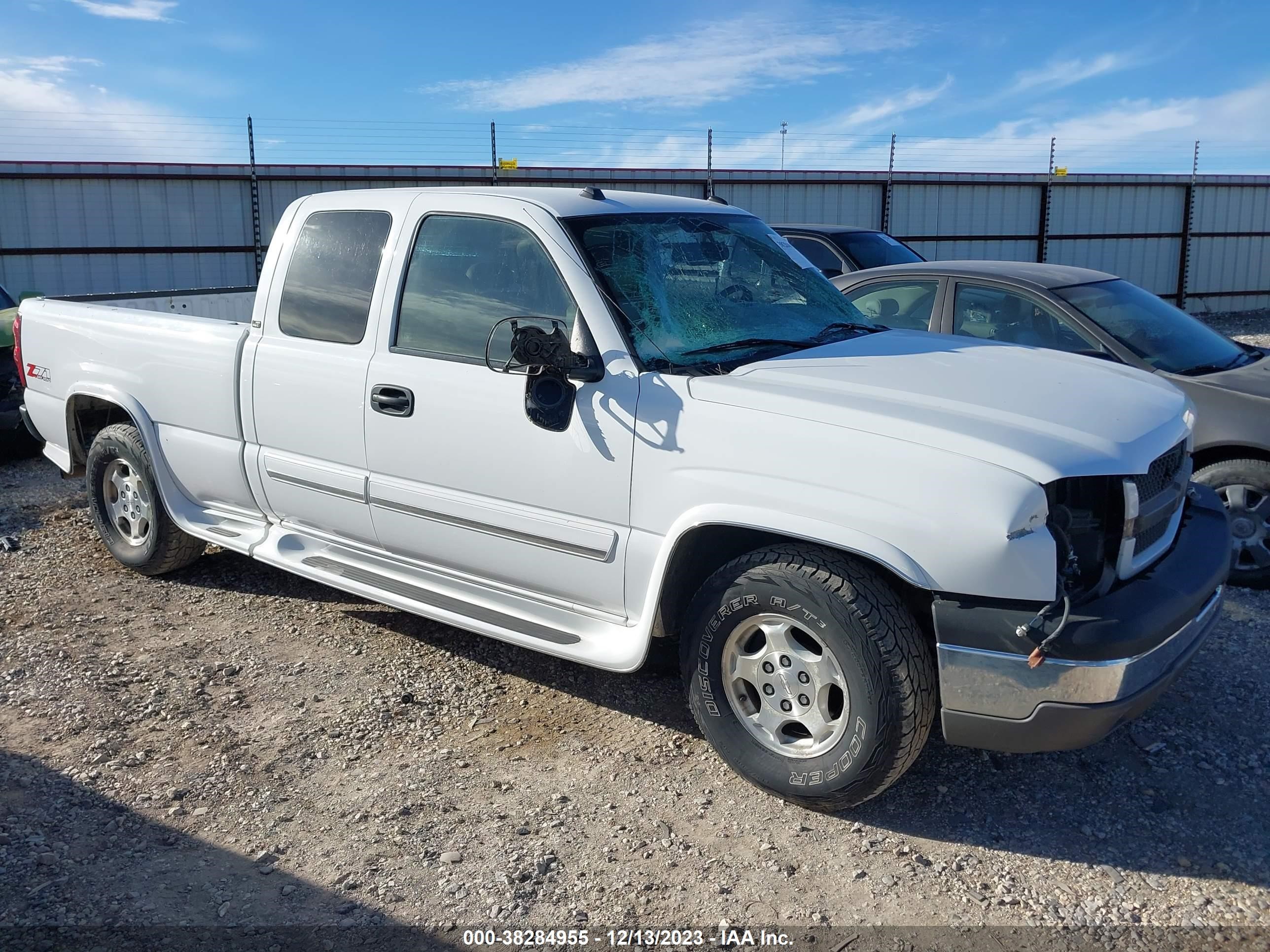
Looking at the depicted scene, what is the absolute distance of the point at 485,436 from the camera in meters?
4.09

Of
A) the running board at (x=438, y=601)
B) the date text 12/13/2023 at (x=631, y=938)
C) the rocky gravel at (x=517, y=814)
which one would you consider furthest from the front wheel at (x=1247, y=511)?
the date text 12/13/2023 at (x=631, y=938)

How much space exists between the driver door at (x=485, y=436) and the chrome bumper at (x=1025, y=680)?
118 cm

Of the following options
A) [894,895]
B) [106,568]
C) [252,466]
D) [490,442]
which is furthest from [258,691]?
[894,895]

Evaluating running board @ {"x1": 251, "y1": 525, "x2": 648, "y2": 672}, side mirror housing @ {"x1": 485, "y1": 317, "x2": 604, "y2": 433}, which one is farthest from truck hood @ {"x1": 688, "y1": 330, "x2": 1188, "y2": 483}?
running board @ {"x1": 251, "y1": 525, "x2": 648, "y2": 672}

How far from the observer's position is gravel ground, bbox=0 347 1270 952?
3.19 m

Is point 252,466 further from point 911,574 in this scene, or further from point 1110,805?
point 1110,805

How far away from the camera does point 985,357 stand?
425 centimetres

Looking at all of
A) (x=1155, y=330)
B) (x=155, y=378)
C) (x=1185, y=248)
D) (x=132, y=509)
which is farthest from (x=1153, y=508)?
(x=1185, y=248)

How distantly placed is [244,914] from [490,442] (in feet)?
5.71

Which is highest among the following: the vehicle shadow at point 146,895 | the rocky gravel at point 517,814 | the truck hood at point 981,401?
the truck hood at point 981,401

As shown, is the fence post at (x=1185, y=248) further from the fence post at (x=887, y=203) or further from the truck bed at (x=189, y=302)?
the truck bed at (x=189, y=302)

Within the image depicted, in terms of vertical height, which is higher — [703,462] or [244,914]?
[703,462]

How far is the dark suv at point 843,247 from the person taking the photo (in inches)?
437

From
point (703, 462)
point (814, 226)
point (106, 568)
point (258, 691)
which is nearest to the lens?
point (703, 462)
